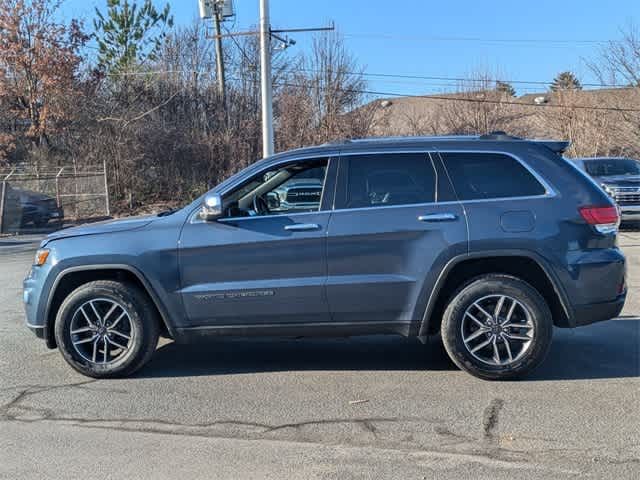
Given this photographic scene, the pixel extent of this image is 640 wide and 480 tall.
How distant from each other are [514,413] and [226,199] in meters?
2.77

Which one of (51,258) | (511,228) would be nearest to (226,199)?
(51,258)

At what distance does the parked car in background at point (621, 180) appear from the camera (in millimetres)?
16188

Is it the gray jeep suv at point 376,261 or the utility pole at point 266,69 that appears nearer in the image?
the gray jeep suv at point 376,261

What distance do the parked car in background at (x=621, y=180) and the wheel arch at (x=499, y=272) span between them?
11132 millimetres

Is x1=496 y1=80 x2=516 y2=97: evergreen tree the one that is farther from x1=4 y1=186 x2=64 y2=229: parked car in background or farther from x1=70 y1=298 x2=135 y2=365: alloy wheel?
x1=70 y1=298 x2=135 y2=365: alloy wheel

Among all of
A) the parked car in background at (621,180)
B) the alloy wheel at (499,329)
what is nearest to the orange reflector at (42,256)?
the alloy wheel at (499,329)

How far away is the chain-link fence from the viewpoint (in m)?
20.0

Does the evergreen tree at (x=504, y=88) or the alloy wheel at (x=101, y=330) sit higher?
the evergreen tree at (x=504, y=88)

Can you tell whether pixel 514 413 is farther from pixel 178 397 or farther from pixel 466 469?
pixel 178 397

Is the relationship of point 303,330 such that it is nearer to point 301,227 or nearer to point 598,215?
point 301,227

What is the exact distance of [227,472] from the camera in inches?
150

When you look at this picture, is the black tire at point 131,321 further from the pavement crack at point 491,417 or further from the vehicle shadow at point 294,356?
the pavement crack at point 491,417

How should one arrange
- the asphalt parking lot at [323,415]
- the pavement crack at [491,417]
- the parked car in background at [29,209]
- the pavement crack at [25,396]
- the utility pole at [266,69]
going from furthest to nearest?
the parked car in background at [29,209] → the utility pole at [266,69] → the pavement crack at [25,396] → the pavement crack at [491,417] → the asphalt parking lot at [323,415]

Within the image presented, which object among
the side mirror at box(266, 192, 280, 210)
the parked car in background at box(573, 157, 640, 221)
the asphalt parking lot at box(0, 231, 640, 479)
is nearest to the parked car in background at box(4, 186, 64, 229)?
the asphalt parking lot at box(0, 231, 640, 479)
